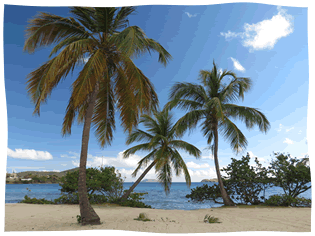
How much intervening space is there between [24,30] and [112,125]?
103 inches

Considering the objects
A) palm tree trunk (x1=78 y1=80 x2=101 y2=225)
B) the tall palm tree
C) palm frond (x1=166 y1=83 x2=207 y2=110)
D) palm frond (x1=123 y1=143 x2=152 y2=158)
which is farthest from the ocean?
the tall palm tree

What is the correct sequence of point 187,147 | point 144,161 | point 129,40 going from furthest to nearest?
1. point 144,161
2. point 187,147
3. point 129,40

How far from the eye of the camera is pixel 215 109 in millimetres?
7875

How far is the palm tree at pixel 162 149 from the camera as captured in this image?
7.93m

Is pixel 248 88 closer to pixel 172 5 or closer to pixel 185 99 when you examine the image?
pixel 185 99

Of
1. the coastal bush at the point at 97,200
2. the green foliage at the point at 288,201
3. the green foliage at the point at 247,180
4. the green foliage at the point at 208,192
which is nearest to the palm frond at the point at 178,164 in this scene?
the green foliage at the point at 208,192

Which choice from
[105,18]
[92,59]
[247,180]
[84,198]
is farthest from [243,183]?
[105,18]

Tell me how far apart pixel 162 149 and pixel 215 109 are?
7.75 feet

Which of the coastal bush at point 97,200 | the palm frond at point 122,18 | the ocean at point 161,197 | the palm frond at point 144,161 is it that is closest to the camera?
the palm frond at point 122,18

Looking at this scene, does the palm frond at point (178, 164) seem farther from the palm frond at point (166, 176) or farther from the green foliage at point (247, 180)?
the green foliage at point (247, 180)

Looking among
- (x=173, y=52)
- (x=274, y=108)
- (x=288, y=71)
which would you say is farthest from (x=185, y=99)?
(x=288, y=71)

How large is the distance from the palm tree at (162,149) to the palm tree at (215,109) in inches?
25.8

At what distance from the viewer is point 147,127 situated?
29.2ft

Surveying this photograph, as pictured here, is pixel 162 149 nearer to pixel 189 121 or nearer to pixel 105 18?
pixel 189 121
